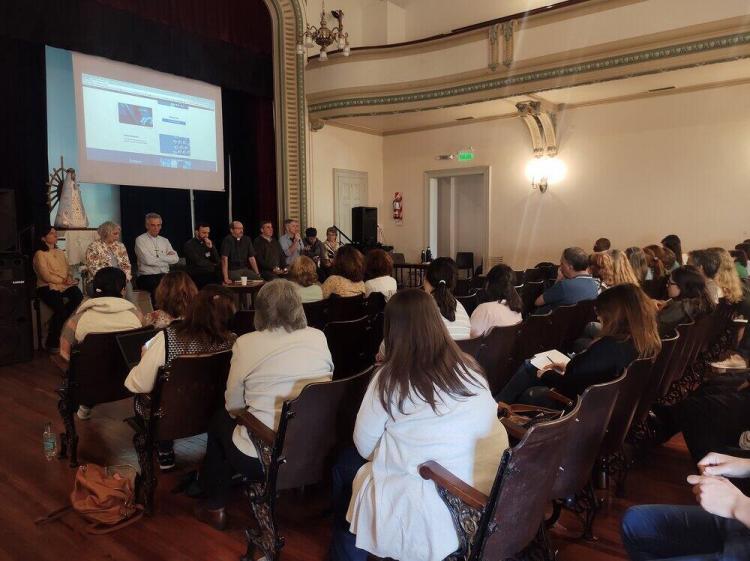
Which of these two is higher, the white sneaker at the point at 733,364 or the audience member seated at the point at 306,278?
the audience member seated at the point at 306,278

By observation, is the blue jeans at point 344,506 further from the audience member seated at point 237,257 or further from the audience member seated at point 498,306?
the audience member seated at point 237,257

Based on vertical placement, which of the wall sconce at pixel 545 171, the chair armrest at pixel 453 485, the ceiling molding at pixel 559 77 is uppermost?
the ceiling molding at pixel 559 77

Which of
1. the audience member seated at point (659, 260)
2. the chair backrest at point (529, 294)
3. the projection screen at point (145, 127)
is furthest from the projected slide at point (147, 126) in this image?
the audience member seated at point (659, 260)

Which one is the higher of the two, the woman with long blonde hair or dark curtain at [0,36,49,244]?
dark curtain at [0,36,49,244]

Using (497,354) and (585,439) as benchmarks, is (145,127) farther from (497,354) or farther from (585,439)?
(585,439)

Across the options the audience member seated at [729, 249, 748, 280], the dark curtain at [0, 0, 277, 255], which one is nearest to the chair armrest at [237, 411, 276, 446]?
the audience member seated at [729, 249, 748, 280]

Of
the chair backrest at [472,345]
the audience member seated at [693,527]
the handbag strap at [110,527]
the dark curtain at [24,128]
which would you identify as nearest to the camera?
the audience member seated at [693,527]

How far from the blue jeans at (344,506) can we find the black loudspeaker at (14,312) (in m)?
4.66

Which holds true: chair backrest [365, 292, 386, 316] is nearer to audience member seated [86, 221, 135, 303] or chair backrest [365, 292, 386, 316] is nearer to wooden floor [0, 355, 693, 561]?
wooden floor [0, 355, 693, 561]

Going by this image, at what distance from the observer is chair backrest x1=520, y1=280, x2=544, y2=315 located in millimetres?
5352

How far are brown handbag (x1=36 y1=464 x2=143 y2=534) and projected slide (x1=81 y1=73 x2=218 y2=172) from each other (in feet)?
16.7

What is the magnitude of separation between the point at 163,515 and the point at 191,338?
0.81 m

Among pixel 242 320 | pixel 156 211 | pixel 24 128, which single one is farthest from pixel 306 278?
pixel 156 211

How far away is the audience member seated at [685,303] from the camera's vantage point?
344 centimetres
